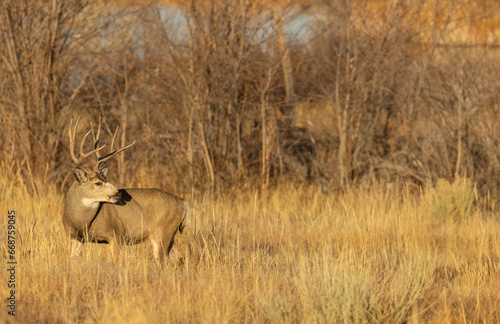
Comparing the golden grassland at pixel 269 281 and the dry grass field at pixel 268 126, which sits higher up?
the dry grass field at pixel 268 126

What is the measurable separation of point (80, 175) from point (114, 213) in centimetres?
45

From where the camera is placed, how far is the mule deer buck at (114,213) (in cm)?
581

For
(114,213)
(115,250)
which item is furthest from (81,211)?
(115,250)

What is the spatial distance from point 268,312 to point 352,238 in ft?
9.47

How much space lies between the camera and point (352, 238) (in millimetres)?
7148

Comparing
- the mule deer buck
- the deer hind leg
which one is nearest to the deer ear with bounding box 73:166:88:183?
the mule deer buck

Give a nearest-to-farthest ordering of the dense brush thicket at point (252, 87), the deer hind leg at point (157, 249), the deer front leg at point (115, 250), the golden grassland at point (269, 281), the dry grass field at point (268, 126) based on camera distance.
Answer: the golden grassland at point (269, 281) → the deer front leg at point (115, 250) → the deer hind leg at point (157, 249) → the dry grass field at point (268, 126) → the dense brush thicket at point (252, 87)

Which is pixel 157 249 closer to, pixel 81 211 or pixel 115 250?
pixel 115 250

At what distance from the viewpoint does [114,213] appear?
5.97 m

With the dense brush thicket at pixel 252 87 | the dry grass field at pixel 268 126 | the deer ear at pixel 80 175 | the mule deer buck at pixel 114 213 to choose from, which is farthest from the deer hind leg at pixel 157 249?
the dense brush thicket at pixel 252 87

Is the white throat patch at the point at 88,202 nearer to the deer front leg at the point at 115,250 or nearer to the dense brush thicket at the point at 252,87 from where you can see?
the deer front leg at the point at 115,250

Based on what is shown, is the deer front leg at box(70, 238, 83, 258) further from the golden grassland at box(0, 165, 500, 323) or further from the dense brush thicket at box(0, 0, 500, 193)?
the dense brush thicket at box(0, 0, 500, 193)

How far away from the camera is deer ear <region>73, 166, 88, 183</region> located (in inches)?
230

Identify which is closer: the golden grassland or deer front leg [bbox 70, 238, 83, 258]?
the golden grassland
